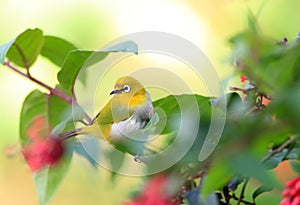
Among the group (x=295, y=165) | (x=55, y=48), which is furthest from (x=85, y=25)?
(x=295, y=165)

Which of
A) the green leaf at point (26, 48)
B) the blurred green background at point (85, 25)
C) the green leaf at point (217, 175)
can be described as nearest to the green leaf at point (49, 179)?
the green leaf at point (26, 48)

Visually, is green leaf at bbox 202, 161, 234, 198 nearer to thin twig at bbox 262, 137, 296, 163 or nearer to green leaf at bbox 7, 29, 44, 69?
thin twig at bbox 262, 137, 296, 163

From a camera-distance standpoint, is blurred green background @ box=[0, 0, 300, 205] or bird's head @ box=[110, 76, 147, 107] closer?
bird's head @ box=[110, 76, 147, 107]

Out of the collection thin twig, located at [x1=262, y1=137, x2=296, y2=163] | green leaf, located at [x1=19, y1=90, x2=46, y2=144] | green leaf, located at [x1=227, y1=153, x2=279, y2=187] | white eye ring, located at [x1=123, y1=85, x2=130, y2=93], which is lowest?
green leaf, located at [x1=19, y1=90, x2=46, y2=144]

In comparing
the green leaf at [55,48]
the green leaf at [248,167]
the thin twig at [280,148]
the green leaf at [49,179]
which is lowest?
the green leaf at [49,179]

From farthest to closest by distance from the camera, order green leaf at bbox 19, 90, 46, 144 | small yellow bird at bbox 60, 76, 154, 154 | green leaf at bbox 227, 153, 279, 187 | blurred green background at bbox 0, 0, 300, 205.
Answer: blurred green background at bbox 0, 0, 300, 205
green leaf at bbox 19, 90, 46, 144
small yellow bird at bbox 60, 76, 154, 154
green leaf at bbox 227, 153, 279, 187

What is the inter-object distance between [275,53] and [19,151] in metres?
0.33

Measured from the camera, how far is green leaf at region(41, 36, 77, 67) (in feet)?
1.87

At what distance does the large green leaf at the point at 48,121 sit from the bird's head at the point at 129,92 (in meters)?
0.04

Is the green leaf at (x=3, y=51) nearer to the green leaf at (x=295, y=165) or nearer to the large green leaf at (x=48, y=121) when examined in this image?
the large green leaf at (x=48, y=121)

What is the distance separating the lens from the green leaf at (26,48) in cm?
53

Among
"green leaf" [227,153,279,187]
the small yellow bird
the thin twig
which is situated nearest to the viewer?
"green leaf" [227,153,279,187]

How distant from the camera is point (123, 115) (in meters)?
0.50

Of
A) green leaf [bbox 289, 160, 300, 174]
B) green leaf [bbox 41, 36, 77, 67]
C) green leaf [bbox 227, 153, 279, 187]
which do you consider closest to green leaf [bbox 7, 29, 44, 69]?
green leaf [bbox 41, 36, 77, 67]
